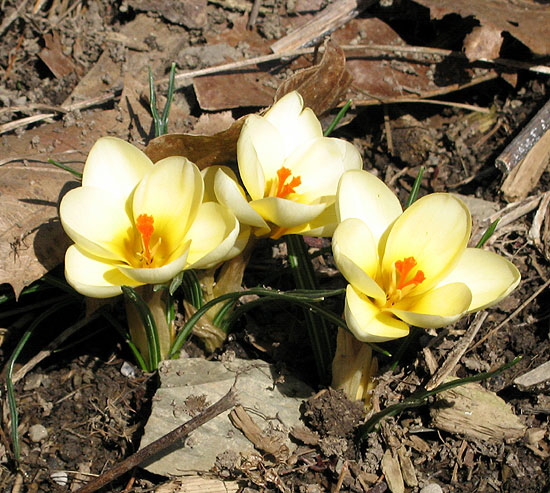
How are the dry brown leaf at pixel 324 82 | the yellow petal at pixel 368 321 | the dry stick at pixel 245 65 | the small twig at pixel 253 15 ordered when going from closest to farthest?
the yellow petal at pixel 368 321 < the dry brown leaf at pixel 324 82 < the dry stick at pixel 245 65 < the small twig at pixel 253 15

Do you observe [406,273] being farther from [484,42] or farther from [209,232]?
[484,42]

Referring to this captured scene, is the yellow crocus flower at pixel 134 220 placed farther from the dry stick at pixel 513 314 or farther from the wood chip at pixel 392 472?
the dry stick at pixel 513 314

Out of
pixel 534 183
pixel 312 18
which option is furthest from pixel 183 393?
pixel 312 18

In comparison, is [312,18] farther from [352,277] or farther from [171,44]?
[352,277]

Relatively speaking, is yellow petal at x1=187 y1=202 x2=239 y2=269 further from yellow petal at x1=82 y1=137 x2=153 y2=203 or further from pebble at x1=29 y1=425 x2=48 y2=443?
pebble at x1=29 y1=425 x2=48 y2=443

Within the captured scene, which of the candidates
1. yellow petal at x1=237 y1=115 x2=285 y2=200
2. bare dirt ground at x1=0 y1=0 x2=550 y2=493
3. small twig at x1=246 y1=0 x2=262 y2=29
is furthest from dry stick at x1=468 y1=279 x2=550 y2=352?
small twig at x1=246 y1=0 x2=262 y2=29

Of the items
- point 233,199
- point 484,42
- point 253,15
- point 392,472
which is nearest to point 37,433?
point 233,199

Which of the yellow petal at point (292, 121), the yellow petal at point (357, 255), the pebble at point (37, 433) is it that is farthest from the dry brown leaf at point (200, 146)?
the pebble at point (37, 433)
